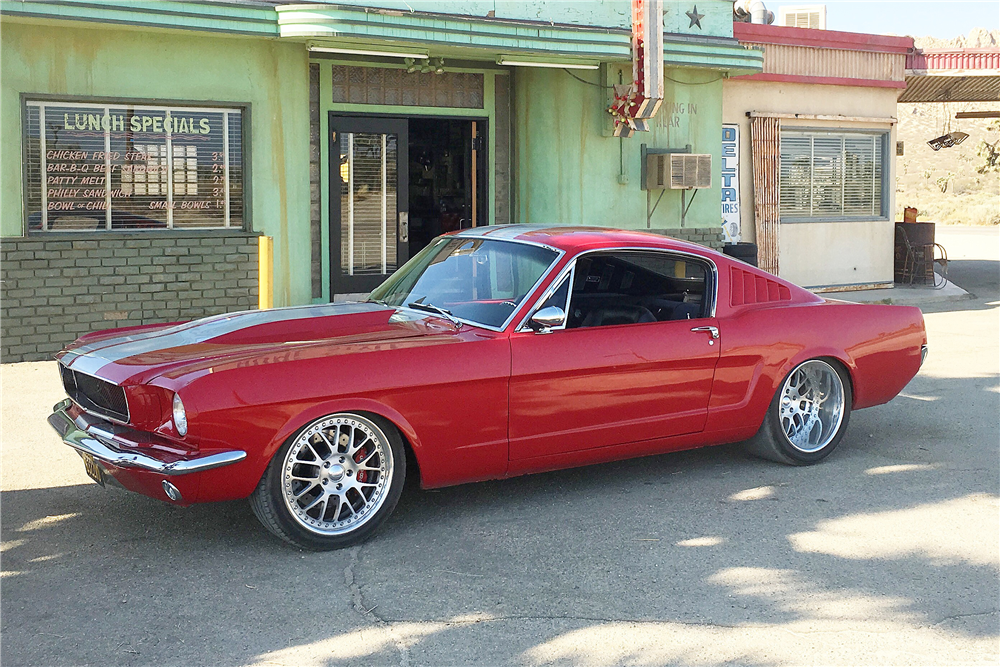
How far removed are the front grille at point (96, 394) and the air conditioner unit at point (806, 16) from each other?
15.9 metres

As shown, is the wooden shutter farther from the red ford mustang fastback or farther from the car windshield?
the car windshield

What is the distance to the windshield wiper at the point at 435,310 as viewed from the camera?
560 centimetres

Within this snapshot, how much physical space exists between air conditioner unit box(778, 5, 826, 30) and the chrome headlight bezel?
16244mm

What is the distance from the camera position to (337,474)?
4.88m

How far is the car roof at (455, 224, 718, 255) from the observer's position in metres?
5.87

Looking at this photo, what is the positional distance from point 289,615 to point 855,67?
1513cm

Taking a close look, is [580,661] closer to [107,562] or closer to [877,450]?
[107,562]

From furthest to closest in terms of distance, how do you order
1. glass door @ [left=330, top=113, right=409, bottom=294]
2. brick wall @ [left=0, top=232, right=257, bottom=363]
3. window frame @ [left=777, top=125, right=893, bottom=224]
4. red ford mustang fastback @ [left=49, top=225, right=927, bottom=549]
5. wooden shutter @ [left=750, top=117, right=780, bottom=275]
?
window frame @ [left=777, top=125, right=893, bottom=224] → wooden shutter @ [left=750, top=117, right=780, bottom=275] → glass door @ [left=330, top=113, right=409, bottom=294] → brick wall @ [left=0, top=232, right=257, bottom=363] → red ford mustang fastback @ [left=49, top=225, right=927, bottom=549]

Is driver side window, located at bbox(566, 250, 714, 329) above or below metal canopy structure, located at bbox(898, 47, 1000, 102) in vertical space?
below

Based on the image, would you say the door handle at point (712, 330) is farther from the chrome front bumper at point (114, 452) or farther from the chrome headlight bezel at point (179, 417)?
the chrome headlight bezel at point (179, 417)

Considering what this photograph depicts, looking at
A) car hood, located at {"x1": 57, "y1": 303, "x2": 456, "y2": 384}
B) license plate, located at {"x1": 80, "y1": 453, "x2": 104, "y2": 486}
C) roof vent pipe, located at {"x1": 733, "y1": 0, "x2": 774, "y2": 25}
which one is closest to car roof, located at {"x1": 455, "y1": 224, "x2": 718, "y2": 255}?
car hood, located at {"x1": 57, "y1": 303, "x2": 456, "y2": 384}

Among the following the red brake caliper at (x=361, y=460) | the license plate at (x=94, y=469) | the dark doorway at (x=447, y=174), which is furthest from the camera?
the dark doorway at (x=447, y=174)

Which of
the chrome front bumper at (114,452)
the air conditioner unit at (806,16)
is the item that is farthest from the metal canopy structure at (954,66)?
the chrome front bumper at (114,452)

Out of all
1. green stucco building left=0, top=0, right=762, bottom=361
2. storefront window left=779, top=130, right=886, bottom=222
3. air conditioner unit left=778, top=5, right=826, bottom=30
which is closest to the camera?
green stucco building left=0, top=0, right=762, bottom=361
